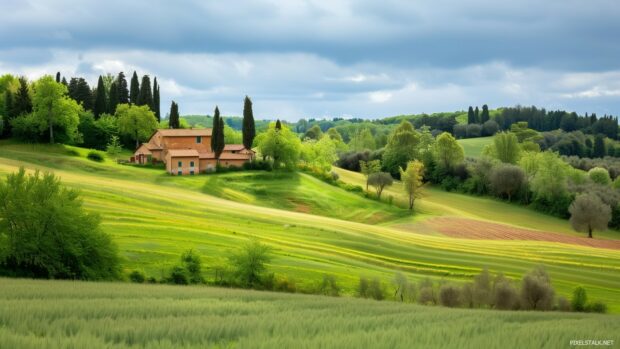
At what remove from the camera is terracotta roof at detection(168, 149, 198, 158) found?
9799 cm

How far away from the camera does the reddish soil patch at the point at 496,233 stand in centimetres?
7588

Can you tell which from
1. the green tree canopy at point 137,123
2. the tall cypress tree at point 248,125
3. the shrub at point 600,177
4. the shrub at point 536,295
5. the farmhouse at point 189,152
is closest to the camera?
the shrub at point 536,295

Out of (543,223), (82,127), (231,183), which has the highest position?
(82,127)

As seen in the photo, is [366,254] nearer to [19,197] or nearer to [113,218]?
[113,218]

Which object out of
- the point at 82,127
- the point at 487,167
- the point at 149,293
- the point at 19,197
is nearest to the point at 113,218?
the point at 19,197

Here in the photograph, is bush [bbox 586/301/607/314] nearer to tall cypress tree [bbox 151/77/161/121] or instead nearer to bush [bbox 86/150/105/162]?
bush [bbox 86/150/105/162]

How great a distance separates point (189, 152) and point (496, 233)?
170 feet

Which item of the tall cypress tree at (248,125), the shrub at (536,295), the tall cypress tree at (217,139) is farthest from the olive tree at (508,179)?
the shrub at (536,295)

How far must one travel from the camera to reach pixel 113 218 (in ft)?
163

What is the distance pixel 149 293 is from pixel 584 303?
23.8 meters

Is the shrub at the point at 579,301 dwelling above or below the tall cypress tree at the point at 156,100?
below

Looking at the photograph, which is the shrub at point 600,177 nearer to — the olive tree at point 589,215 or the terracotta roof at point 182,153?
the olive tree at point 589,215

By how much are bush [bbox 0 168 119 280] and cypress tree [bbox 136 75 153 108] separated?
4243 inches

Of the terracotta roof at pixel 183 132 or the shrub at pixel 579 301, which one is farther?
the terracotta roof at pixel 183 132
